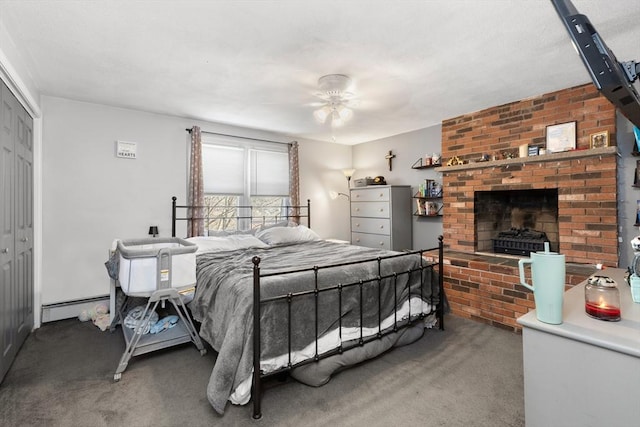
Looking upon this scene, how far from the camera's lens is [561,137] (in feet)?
10.7

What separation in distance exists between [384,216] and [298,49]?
303 cm

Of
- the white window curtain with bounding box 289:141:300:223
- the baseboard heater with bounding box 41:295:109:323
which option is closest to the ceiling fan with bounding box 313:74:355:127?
the white window curtain with bounding box 289:141:300:223

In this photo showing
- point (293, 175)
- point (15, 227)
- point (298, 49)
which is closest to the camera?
point (298, 49)

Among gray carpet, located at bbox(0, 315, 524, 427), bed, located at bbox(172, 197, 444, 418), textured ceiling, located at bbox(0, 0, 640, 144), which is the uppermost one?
textured ceiling, located at bbox(0, 0, 640, 144)

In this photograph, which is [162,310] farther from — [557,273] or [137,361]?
[557,273]

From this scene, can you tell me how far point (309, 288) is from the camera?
7.10 ft

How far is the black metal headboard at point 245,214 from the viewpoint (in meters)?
4.06

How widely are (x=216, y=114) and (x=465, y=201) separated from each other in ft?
11.0

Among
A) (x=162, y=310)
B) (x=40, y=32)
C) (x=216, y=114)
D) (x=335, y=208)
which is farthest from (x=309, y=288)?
(x=335, y=208)

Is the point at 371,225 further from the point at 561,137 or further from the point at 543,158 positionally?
the point at 561,137

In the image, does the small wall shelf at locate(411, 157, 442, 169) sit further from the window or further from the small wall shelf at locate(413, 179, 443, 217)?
the window

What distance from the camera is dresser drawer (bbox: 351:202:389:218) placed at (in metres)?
4.88

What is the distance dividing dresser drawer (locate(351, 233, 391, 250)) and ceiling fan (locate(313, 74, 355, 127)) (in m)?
2.04

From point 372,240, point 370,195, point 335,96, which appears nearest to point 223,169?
point 335,96
